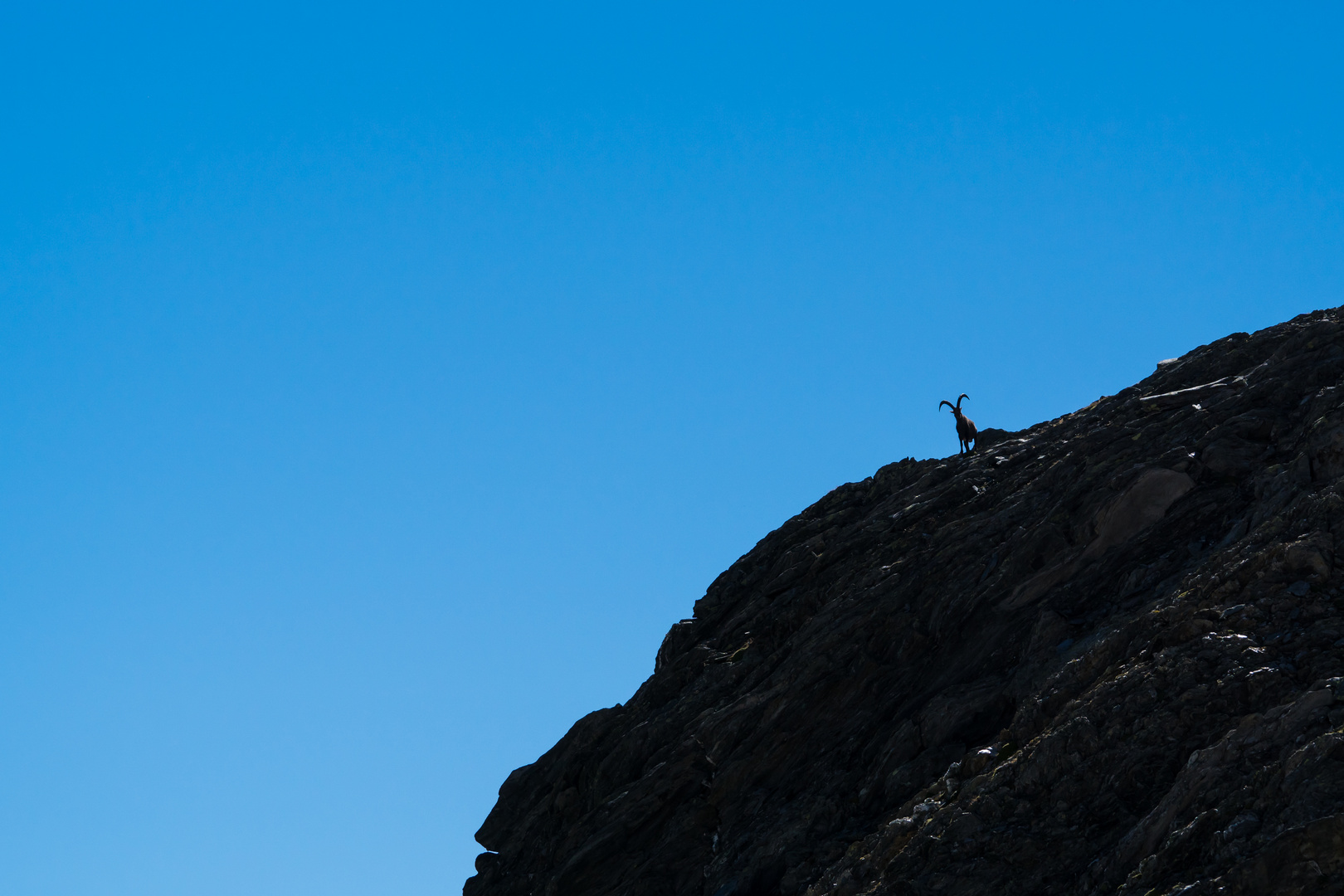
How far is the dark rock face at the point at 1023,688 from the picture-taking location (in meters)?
19.3

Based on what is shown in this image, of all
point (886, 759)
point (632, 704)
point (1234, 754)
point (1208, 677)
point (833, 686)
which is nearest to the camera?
point (1234, 754)

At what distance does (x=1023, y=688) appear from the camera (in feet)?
84.9

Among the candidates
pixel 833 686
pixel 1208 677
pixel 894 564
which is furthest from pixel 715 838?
pixel 1208 677

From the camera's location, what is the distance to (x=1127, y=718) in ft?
71.5

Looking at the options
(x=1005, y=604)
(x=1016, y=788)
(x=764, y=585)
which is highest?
(x=764, y=585)

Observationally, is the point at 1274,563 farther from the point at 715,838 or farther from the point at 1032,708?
the point at 715,838

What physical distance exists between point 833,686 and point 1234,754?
1303cm

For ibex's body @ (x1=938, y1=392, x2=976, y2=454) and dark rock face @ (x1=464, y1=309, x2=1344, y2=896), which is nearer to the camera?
dark rock face @ (x1=464, y1=309, x2=1344, y2=896)

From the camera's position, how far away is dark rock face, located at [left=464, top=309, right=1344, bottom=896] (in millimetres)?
19266

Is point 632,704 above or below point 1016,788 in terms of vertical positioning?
above

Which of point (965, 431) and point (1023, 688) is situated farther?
point (965, 431)

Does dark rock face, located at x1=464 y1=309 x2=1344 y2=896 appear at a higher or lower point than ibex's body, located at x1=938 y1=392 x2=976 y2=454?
lower

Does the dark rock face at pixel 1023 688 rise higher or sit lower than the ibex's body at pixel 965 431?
A: lower

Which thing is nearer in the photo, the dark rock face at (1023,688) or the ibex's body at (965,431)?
the dark rock face at (1023,688)
